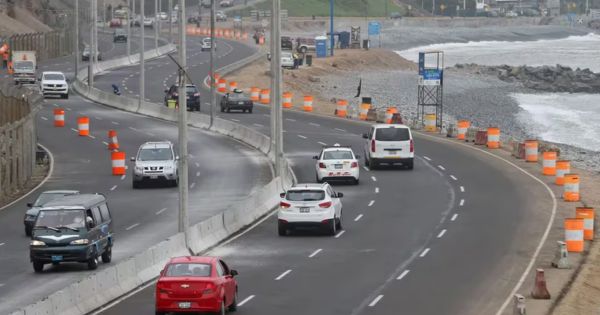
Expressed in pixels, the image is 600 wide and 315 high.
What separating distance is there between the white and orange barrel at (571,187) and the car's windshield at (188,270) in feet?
86.5

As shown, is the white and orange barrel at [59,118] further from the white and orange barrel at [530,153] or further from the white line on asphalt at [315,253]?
the white line on asphalt at [315,253]

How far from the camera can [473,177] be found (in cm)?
5988

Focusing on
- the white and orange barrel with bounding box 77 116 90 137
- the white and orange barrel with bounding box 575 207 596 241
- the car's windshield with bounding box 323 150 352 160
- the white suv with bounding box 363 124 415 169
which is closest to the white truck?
the white and orange barrel with bounding box 77 116 90 137

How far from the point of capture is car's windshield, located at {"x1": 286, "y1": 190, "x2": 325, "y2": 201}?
4400 centimetres

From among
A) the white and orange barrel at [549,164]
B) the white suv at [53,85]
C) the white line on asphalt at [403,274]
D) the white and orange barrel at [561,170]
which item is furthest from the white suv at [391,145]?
the white suv at [53,85]

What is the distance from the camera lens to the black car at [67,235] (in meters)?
35.2

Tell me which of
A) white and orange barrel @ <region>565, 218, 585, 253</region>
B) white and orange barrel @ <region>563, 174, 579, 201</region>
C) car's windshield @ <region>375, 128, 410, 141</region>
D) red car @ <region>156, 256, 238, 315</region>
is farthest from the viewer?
car's windshield @ <region>375, 128, 410, 141</region>

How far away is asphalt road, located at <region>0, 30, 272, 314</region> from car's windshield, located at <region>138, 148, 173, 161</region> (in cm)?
127

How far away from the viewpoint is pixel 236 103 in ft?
304

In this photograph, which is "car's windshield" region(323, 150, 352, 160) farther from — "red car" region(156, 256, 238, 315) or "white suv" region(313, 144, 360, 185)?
"red car" region(156, 256, 238, 315)

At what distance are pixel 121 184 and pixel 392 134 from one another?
11.8 metres

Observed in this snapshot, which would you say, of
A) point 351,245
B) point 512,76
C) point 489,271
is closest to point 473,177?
point 351,245

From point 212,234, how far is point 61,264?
6.30m

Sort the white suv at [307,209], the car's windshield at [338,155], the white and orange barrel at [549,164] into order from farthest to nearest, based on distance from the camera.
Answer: the white and orange barrel at [549,164]
the car's windshield at [338,155]
the white suv at [307,209]
